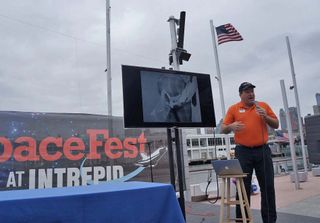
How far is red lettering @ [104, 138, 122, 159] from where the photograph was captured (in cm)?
564

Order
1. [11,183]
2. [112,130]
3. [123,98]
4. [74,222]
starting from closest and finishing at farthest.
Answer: [74,222]
[123,98]
[11,183]
[112,130]

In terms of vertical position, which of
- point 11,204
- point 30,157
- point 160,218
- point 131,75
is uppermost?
point 131,75

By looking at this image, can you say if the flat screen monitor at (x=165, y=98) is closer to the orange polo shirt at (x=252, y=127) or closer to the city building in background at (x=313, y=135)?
the orange polo shirt at (x=252, y=127)

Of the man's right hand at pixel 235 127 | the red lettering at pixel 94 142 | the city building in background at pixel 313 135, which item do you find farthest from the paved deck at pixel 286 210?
the city building in background at pixel 313 135

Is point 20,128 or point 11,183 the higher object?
point 20,128

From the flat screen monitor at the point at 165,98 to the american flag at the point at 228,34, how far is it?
20.0 feet

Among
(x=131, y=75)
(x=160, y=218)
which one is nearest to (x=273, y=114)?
(x=131, y=75)

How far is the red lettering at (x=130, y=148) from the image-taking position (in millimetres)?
5848

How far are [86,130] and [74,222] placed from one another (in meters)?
4.10

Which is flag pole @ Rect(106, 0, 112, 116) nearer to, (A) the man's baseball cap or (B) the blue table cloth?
(A) the man's baseball cap

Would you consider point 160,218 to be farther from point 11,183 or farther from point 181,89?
point 11,183

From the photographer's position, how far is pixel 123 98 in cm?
277

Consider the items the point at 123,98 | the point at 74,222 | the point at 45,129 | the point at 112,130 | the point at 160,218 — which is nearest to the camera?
the point at 74,222

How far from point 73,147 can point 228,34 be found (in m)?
5.83
